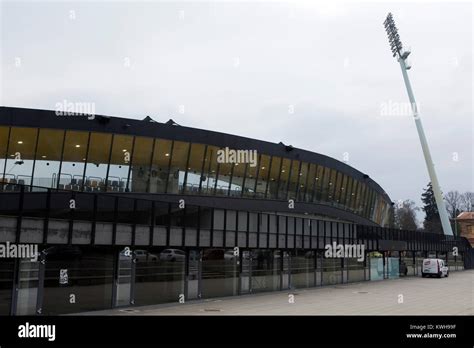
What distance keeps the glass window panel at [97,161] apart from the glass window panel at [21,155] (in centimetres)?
371

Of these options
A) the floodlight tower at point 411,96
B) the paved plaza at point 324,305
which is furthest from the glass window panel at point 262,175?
the floodlight tower at point 411,96

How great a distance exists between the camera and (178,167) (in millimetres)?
39062

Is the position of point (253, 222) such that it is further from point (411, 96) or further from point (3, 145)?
point (411, 96)

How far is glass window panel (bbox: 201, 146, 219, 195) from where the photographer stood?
40344mm

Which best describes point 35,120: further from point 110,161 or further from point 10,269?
point 10,269

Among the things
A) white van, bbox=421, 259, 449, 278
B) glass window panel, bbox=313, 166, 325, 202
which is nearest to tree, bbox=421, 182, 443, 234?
white van, bbox=421, 259, 449, 278

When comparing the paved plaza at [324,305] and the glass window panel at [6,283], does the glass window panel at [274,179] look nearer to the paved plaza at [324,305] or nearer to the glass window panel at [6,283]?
the paved plaza at [324,305]

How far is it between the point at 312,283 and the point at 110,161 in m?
18.3

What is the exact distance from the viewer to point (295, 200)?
47.2 metres

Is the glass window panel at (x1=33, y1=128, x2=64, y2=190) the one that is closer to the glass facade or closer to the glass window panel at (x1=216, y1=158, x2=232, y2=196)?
the glass facade

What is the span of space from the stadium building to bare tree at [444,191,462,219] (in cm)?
11344

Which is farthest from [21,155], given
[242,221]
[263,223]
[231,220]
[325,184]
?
[325,184]

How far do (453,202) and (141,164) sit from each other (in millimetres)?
146779
